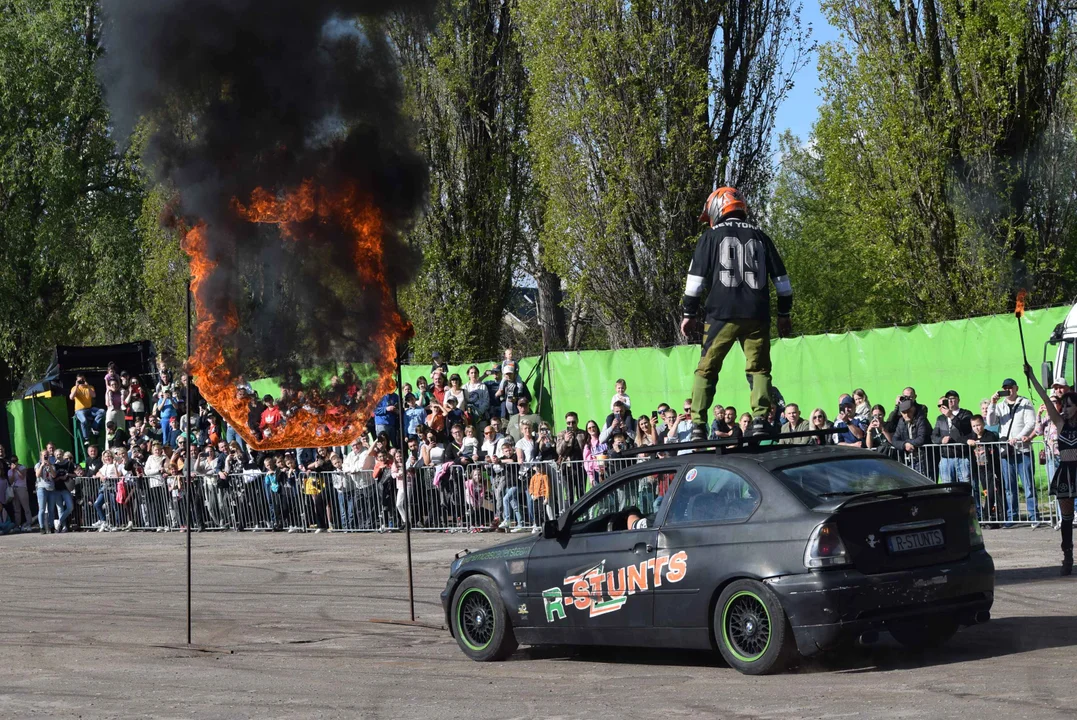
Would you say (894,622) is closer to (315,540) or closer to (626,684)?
(626,684)

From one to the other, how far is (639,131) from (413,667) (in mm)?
21175

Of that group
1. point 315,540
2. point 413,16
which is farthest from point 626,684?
point 315,540

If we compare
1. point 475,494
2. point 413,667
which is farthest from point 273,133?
point 413,667

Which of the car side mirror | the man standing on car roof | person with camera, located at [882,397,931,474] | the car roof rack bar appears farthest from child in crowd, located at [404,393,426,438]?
the car roof rack bar

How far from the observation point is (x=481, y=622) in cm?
1026

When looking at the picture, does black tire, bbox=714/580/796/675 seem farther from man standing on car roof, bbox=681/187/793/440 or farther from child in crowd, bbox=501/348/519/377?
child in crowd, bbox=501/348/519/377

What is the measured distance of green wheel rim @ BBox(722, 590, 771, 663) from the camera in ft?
28.2

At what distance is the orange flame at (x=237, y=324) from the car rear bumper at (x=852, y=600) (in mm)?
10091

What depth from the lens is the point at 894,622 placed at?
851cm

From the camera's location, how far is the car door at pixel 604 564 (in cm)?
934

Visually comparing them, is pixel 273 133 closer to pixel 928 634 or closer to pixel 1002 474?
pixel 1002 474

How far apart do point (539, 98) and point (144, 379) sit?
1125cm

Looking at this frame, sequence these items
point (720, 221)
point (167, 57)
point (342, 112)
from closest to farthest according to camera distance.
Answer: point (720, 221) < point (167, 57) < point (342, 112)

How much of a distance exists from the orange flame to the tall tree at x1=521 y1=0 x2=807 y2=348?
39.6 feet
